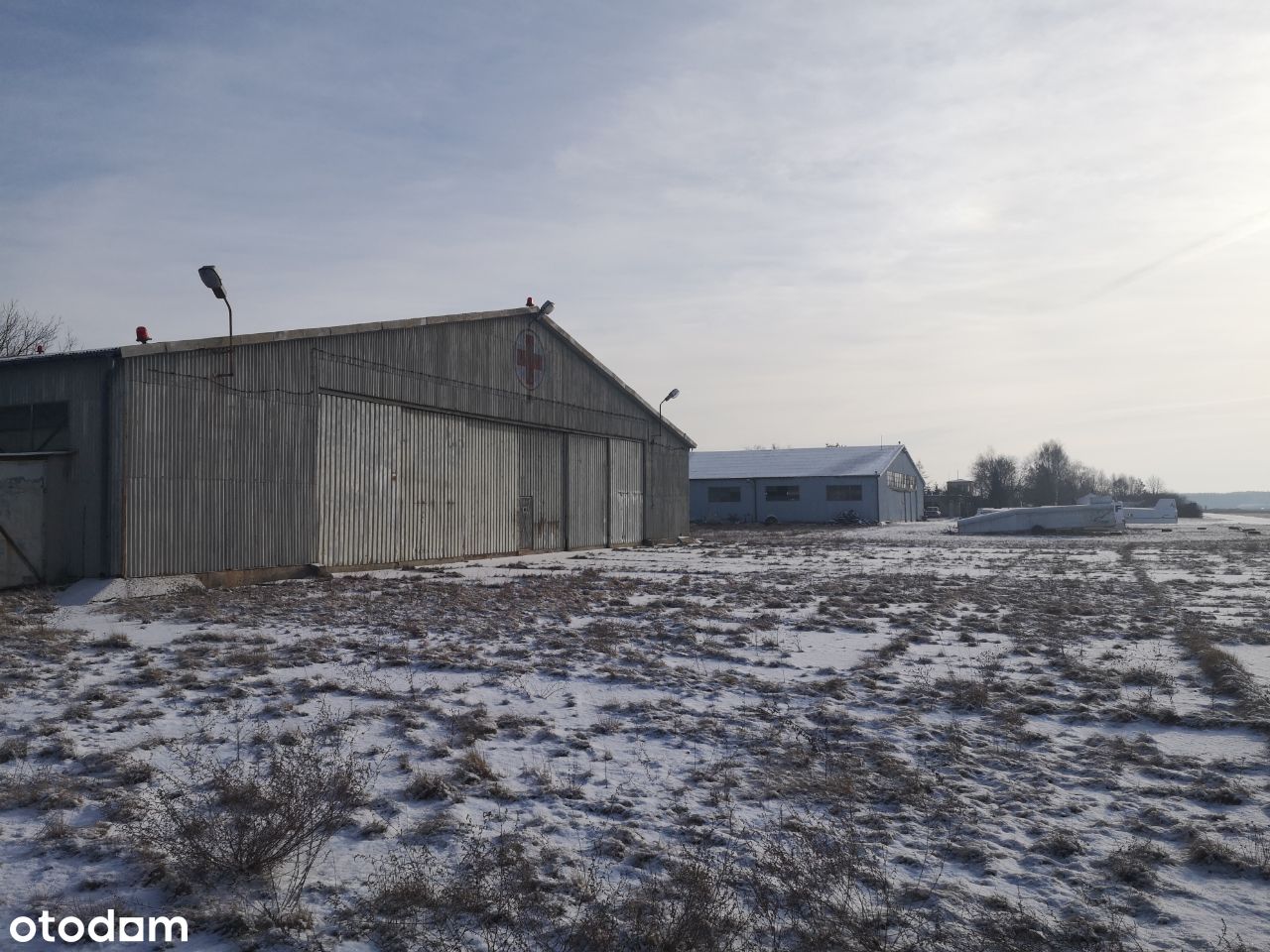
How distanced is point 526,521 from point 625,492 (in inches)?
281

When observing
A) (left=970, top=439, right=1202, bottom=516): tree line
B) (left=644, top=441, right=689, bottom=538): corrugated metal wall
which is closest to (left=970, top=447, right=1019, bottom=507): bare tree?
(left=970, top=439, right=1202, bottom=516): tree line

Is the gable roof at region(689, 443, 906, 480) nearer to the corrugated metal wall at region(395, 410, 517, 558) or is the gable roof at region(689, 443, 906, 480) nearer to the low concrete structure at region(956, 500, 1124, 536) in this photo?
the low concrete structure at region(956, 500, 1124, 536)

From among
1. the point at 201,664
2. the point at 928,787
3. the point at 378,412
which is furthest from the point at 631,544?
the point at 928,787

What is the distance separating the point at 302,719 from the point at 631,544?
93.2 feet

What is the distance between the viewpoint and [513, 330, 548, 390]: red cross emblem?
92.8 feet

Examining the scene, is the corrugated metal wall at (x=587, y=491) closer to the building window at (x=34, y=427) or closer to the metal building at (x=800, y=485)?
the building window at (x=34, y=427)

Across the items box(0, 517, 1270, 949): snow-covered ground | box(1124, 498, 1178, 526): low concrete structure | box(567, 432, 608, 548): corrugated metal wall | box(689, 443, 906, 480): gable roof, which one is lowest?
box(0, 517, 1270, 949): snow-covered ground

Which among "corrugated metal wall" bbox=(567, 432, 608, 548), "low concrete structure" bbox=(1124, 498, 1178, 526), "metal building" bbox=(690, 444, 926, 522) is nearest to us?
"corrugated metal wall" bbox=(567, 432, 608, 548)

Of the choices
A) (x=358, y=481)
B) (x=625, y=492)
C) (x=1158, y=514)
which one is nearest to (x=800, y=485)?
(x=625, y=492)

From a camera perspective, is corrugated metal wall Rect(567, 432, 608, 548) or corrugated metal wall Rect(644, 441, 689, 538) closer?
corrugated metal wall Rect(567, 432, 608, 548)

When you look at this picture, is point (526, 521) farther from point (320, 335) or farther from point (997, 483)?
point (997, 483)

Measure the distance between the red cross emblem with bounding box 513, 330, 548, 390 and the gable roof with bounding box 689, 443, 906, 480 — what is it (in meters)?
35.3

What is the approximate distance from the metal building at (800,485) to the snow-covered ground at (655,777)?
50.9 metres

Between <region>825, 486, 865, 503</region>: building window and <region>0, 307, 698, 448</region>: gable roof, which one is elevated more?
<region>0, 307, 698, 448</region>: gable roof
